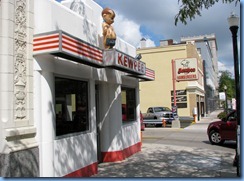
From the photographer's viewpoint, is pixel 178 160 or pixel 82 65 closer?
pixel 82 65

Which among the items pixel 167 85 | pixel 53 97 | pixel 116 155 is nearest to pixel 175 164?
pixel 116 155

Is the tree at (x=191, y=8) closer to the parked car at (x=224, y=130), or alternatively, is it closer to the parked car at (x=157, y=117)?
the parked car at (x=224, y=130)

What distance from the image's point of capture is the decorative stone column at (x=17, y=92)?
19.5 feet

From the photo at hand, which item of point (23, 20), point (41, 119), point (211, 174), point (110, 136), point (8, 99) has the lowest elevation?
point (211, 174)

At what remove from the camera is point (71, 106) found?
314 inches

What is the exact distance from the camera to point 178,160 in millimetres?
10727

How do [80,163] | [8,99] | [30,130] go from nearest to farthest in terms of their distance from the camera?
1. [8,99]
2. [30,130]
3. [80,163]

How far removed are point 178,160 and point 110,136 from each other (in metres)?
2.48

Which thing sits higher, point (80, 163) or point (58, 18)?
point (58, 18)

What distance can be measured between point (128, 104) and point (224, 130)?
15.3 feet

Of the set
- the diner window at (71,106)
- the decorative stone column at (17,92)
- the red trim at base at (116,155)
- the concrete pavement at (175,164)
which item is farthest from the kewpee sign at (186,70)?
the decorative stone column at (17,92)

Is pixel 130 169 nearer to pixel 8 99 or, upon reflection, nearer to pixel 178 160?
pixel 178 160

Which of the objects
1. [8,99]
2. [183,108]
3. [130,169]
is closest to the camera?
[8,99]

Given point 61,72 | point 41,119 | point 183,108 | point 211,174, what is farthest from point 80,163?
point 183,108
